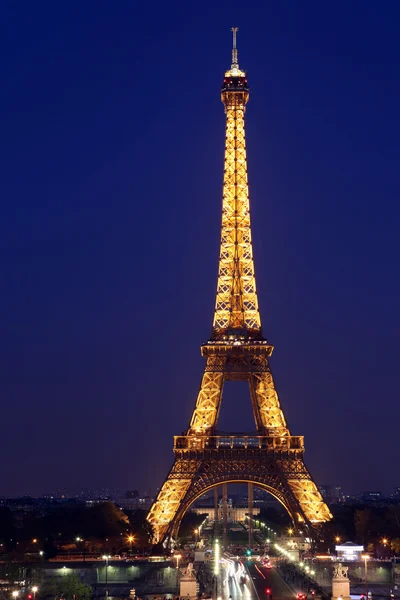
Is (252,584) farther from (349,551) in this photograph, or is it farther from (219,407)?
(219,407)

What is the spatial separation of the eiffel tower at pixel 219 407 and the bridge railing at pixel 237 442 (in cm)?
9

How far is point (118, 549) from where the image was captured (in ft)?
301

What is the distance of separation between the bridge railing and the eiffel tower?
0.09m

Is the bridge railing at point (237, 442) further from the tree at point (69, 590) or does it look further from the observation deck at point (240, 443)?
the tree at point (69, 590)

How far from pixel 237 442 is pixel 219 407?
3.69 m

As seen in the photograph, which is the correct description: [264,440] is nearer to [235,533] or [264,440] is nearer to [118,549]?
[118,549]

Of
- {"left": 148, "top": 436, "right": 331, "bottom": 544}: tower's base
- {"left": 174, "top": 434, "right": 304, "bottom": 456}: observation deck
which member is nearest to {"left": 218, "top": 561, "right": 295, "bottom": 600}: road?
{"left": 148, "top": 436, "right": 331, "bottom": 544}: tower's base

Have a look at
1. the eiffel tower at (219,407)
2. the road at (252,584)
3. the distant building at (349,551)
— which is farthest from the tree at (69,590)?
the distant building at (349,551)

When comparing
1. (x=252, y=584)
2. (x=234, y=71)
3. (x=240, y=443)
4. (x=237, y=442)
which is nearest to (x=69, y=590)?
(x=252, y=584)

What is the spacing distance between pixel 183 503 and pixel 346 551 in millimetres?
15899

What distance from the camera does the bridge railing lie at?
90.6m

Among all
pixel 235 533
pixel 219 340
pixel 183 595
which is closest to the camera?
pixel 183 595

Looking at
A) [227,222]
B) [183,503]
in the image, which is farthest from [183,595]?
[227,222]

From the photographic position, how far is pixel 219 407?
3666 inches
